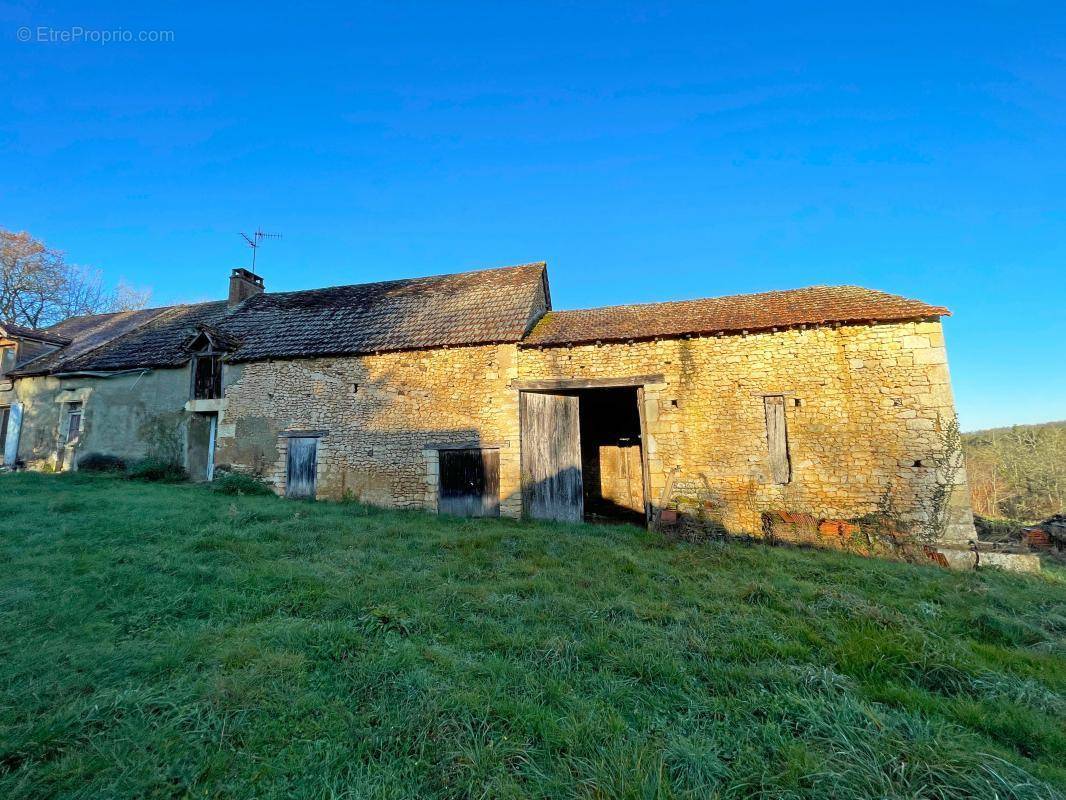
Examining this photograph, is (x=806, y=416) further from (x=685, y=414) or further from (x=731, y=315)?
(x=731, y=315)

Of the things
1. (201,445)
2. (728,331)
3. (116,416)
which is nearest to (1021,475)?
(728,331)

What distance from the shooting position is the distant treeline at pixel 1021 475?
1459cm

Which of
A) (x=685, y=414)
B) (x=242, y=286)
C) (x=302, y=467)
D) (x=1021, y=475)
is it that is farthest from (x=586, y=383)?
(x=1021, y=475)

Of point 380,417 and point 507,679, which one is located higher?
point 380,417

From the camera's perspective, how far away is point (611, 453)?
13500 mm

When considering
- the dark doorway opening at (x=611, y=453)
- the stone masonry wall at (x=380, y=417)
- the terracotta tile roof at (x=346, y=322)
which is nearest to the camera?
the stone masonry wall at (x=380, y=417)

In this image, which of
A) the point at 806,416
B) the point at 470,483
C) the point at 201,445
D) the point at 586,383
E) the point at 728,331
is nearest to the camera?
the point at 806,416

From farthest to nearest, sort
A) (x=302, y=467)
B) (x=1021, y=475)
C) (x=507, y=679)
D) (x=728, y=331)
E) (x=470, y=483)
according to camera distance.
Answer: (x=1021, y=475) → (x=302, y=467) → (x=470, y=483) → (x=728, y=331) → (x=507, y=679)

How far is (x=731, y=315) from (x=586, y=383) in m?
3.60

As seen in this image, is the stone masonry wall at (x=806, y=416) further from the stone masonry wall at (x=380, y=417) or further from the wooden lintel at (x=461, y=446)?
the wooden lintel at (x=461, y=446)

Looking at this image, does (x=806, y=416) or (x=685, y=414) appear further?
(x=685, y=414)

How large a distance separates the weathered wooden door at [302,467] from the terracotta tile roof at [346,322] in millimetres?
2347

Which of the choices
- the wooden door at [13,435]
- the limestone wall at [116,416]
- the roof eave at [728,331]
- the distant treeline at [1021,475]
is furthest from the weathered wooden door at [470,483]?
the distant treeline at [1021,475]

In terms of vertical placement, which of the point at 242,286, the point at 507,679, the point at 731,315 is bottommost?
the point at 507,679
